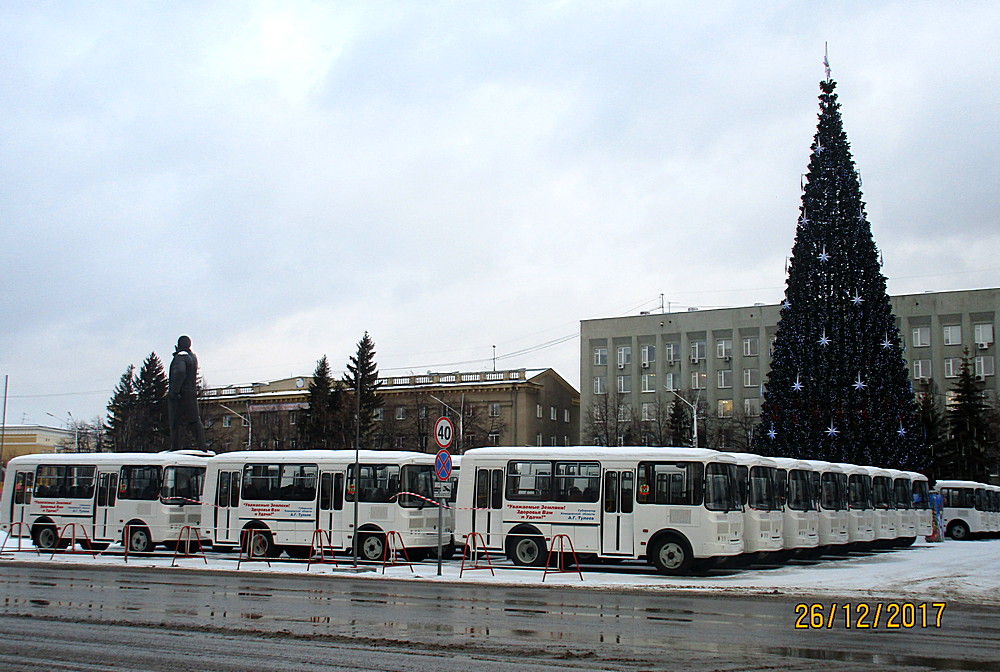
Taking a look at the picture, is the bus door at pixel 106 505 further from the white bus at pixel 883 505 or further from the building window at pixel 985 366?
the building window at pixel 985 366

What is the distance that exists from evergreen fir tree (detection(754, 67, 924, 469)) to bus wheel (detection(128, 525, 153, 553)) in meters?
24.2

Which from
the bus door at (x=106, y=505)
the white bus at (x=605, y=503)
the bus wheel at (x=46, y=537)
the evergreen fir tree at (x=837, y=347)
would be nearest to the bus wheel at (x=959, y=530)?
the evergreen fir tree at (x=837, y=347)

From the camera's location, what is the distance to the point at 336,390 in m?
75.6

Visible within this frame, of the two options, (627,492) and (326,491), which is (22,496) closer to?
(326,491)

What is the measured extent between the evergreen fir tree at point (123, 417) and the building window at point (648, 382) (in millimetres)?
41723

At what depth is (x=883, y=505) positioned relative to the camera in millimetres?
32562

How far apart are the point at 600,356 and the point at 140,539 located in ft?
205

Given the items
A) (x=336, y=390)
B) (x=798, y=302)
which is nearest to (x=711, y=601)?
(x=798, y=302)

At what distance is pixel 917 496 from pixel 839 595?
20.8 metres

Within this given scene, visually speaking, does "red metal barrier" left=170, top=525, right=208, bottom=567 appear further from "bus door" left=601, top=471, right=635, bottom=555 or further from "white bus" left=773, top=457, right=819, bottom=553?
"white bus" left=773, top=457, right=819, bottom=553

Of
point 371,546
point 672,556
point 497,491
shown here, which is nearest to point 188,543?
point 371,546

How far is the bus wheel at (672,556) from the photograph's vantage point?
21.9 metres

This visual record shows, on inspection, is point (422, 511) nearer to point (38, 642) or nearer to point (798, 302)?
point (38, 642)
